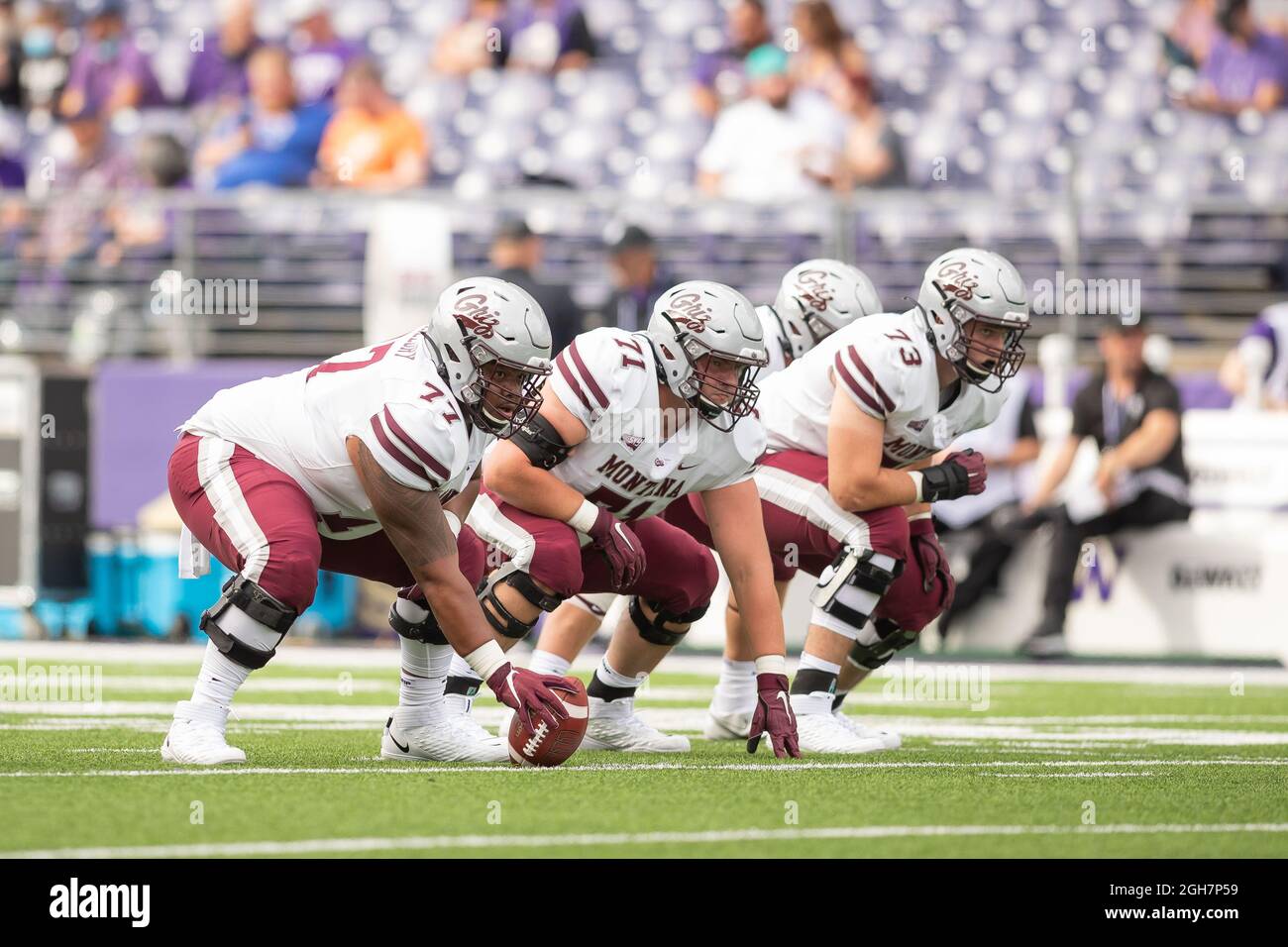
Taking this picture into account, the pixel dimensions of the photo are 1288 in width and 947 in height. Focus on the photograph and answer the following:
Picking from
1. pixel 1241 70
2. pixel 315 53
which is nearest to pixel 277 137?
pixel 315 53

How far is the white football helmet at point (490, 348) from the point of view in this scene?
541 centimetres

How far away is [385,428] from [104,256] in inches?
370

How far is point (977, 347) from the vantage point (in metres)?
6.63

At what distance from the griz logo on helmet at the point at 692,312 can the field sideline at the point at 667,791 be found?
1260mm

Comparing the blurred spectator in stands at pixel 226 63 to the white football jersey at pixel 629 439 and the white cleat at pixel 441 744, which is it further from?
the white cleat at pixel 441 744

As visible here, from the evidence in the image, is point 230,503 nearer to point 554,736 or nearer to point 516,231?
point 554,736

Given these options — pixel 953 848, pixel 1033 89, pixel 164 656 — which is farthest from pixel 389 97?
pixel 953 848

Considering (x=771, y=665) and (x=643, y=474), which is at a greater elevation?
(x=643, y=474)

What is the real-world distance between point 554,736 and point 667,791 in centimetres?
47

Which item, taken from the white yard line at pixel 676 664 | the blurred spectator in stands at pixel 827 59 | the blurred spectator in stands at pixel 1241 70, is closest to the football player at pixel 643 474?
the white yard line at pixel 676 664

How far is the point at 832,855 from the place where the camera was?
4.20 metres

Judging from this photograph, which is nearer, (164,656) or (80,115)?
(164,656)

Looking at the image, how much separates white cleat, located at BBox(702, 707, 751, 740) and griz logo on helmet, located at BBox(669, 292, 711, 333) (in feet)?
5.16
